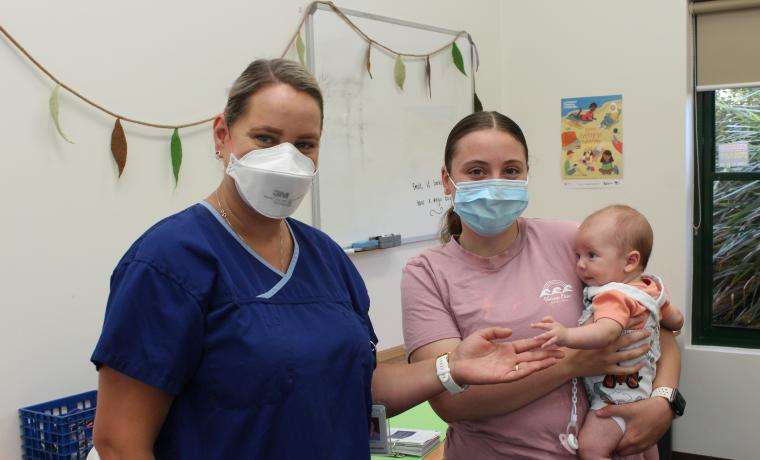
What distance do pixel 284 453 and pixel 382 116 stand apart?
2422 millimetres

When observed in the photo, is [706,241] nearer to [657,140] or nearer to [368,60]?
[657,140]

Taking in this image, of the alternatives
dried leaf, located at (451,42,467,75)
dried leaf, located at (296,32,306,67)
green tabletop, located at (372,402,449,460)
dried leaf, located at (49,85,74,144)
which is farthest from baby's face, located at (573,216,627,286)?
dried leaf, located at (451,42,467,75)

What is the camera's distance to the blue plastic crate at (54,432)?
6.55 feet

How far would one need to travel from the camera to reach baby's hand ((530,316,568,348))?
1373mm

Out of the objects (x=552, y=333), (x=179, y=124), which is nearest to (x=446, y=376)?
(x=552, y=333)

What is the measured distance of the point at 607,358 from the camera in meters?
1.52

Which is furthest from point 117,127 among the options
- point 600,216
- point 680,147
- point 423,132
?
point 680,147

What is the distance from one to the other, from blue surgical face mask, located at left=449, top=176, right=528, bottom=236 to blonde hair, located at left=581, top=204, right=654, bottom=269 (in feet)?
0.71

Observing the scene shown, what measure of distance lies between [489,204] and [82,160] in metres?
1.34

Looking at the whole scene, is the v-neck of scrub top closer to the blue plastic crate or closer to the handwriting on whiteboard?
the blue plastic crate

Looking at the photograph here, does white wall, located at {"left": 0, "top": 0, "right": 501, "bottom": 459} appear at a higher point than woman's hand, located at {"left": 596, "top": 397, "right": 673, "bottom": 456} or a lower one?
higher

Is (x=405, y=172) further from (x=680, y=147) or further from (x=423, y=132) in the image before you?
(x=680, y=147)

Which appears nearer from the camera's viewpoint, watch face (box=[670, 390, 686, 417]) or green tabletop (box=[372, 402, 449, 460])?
watch face (box=[670, 390, 686, 417])

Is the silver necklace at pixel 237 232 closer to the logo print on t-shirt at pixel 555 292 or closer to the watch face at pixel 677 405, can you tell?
the logo print on t-shirt at pixel 555 292
